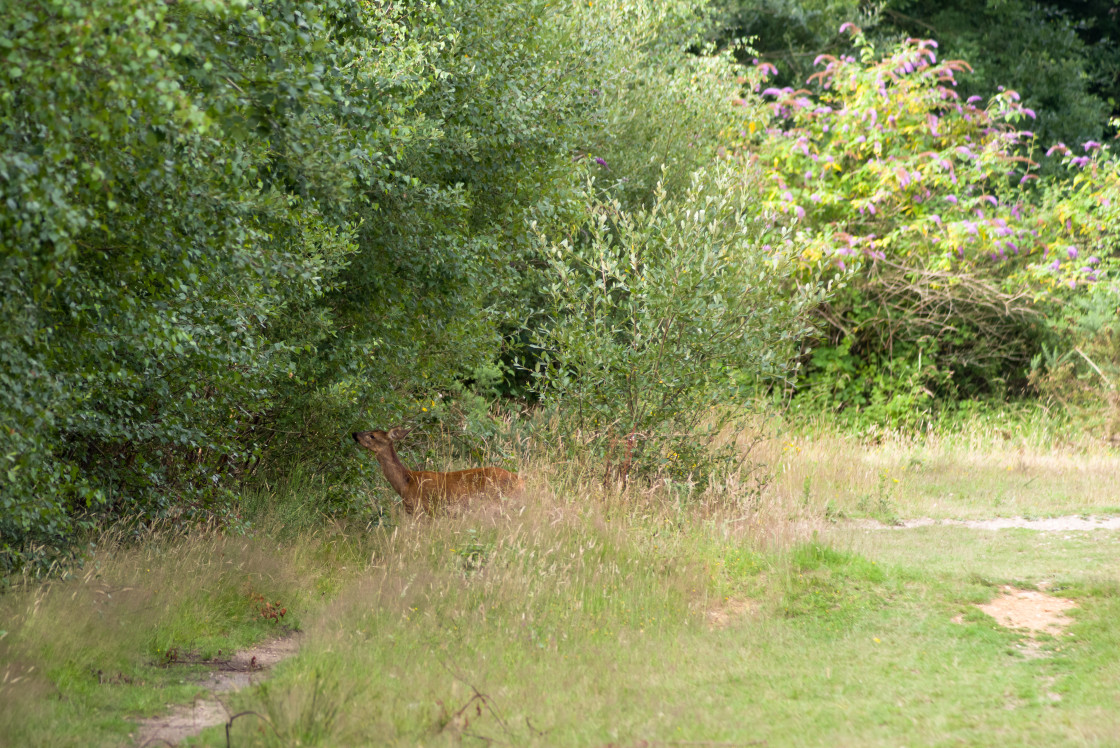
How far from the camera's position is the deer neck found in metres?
8.80

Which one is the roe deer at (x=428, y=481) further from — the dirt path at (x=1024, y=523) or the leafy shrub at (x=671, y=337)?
the dirt path at (x=1024, y=523)

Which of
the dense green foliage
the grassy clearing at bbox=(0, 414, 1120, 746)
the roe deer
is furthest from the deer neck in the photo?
the dense green foliage

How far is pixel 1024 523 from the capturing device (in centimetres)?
1009

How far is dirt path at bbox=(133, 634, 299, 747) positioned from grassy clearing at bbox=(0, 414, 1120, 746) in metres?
0.13

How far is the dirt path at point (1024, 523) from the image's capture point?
32.1ft

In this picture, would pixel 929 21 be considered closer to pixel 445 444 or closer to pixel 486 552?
pixel 445 444

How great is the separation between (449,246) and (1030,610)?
203 inches

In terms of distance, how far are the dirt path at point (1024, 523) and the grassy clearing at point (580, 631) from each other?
525mm

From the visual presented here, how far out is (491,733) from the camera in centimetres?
473

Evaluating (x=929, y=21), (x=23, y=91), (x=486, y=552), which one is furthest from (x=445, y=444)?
(x=929, y=21)

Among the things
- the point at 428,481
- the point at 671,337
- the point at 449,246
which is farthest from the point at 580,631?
the point at 671,337

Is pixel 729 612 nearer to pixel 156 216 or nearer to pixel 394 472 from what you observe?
pixel 394 472

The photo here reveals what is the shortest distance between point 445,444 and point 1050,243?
442 inches

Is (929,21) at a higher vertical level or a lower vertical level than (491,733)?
higher
